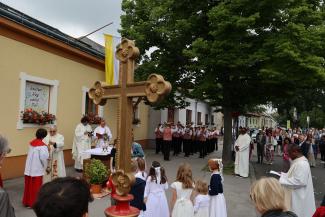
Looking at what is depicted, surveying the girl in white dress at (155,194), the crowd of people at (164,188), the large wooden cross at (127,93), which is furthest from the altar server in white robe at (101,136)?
the large wooden cross at (127,93)

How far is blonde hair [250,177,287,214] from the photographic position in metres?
3.03

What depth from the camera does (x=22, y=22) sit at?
11.1 metres

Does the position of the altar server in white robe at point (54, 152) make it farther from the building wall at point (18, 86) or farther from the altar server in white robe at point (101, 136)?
the altar server in white robe at point (101, 136)

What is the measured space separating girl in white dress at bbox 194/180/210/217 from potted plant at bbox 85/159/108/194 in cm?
367

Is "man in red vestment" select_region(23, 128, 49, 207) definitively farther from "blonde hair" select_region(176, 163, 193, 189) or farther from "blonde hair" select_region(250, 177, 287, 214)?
"blonde hair" select_region(250, 177, 287, 214)

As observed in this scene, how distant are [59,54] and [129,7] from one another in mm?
6105

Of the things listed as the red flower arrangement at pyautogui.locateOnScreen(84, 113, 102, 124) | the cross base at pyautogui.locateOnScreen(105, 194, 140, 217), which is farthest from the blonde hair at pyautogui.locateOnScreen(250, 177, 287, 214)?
the red flower arrangement at pyautogui.locateOnScreen(84, 113, 102, 124)

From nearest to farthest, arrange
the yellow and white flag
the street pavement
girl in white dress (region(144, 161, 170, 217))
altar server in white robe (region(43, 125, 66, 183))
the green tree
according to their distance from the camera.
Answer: girl in white dress (region(144, 161, 170, 217))
altar server in white robe (region(43, 125, 66, 183))
the street pavement
the green tree
the yellow and white flag

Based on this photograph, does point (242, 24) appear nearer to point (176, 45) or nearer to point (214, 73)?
point (214, 73)

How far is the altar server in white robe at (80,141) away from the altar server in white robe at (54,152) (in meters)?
2.49

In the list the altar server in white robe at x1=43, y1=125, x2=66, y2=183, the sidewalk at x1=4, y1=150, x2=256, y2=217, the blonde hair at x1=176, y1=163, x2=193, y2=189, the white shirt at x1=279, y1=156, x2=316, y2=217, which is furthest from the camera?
the altar server in white robe at x1=43, y1=125, x2=66, y2=183

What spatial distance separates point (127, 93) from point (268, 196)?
1790 millimetres

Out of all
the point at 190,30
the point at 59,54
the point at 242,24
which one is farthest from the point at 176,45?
the point at 59,54

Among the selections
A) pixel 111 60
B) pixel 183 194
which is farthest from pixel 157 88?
pixel 111 60
